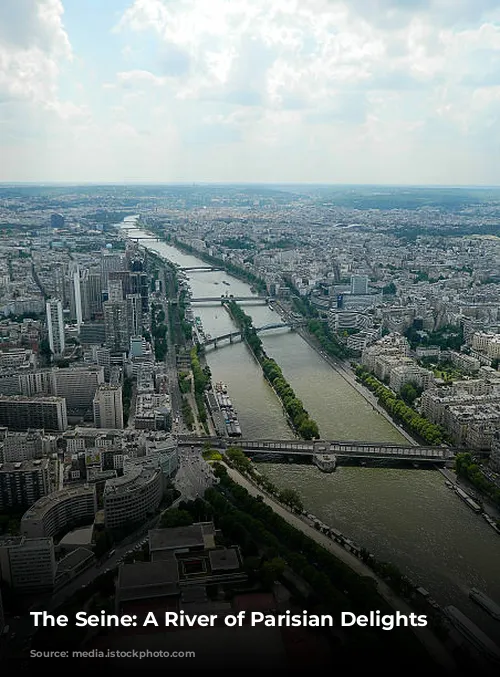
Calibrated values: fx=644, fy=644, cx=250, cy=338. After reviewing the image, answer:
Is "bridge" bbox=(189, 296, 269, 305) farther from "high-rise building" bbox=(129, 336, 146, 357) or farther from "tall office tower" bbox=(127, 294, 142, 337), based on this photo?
"high-rise building" bbox=(129, 336, 146, 357)

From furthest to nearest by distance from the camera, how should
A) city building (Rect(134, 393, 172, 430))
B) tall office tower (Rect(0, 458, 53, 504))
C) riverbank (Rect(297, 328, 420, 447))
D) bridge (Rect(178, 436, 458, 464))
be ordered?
Answer: riverbank (Rect(297, 328, 420, 447)), city building (Rect(134, 393, 172, 430)), bridge (Rect(178, 436, 458, 464)), tall office tower (Rect(0, 458, 53, 504))

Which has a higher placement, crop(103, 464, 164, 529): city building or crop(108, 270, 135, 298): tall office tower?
crop(108, 270, 135, 298): tall office tower

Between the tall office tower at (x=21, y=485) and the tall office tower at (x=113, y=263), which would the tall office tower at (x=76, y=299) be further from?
the tall office tower at (x=21, y=485)

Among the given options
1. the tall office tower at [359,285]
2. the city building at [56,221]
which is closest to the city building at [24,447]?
the tall office tower at [359,285]

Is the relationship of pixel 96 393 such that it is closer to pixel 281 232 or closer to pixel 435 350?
pixel 435 350

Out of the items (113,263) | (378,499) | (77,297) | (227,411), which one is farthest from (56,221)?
(378,499)

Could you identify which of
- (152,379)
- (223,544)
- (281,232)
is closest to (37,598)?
(223,544)

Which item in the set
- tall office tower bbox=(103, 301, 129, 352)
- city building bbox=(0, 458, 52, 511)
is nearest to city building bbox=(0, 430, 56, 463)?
city building bbox=(0, 458, 52, 511)
